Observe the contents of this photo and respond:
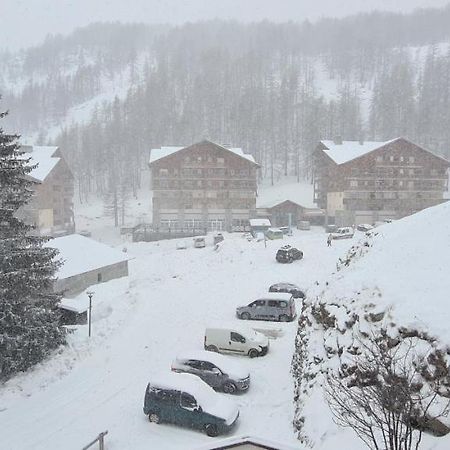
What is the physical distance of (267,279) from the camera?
34.4 metres

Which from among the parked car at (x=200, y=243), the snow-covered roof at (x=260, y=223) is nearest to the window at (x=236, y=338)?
the parked car at (x=200, y=243)

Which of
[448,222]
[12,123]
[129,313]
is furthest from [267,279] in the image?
[12,123]

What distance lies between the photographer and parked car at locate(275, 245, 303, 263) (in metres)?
38.2

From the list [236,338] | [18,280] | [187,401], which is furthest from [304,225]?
[187,401]

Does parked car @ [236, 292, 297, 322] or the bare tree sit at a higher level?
the bare tree

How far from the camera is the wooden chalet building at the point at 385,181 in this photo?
2579 inches

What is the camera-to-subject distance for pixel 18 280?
1986 cm

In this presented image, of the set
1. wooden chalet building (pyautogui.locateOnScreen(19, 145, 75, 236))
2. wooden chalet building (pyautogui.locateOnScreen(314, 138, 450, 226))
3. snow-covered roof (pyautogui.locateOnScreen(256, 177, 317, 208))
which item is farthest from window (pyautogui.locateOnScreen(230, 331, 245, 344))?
wooden chalet building (pyautogui.locateOnScreen(19, 145, 75, 236))

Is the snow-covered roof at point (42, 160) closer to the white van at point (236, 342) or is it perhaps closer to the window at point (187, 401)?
the white van at point (236, 342)

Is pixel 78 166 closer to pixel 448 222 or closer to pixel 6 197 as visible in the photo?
pixel 6 197

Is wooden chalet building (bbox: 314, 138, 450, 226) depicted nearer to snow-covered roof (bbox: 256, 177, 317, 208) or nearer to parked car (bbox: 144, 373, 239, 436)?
snow-covered roof (bbox: 256, 177, 317, 208)

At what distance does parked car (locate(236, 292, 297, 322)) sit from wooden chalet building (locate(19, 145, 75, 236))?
48.3m

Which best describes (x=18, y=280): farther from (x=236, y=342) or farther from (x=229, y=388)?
(x=229, y=388)

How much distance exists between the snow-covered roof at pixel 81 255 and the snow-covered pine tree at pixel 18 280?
39.4ft
